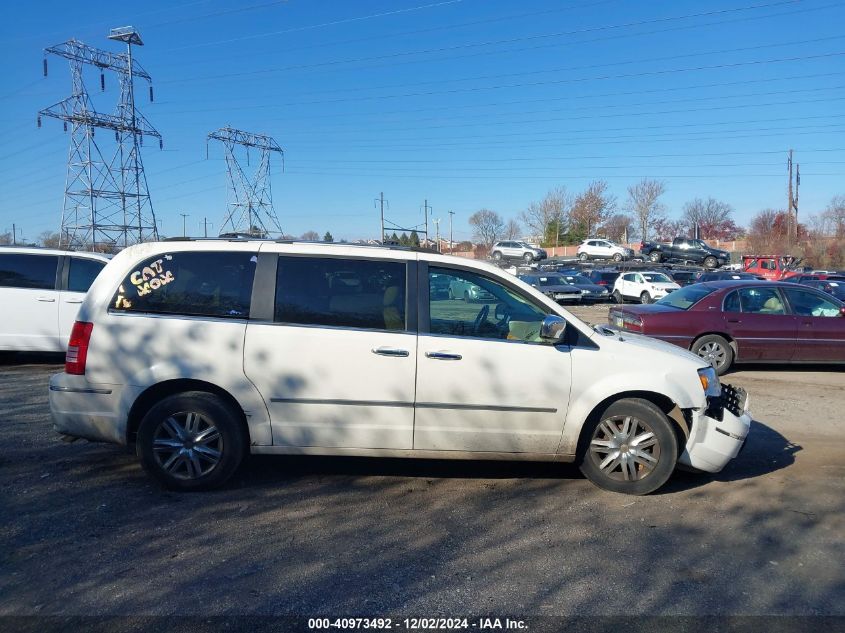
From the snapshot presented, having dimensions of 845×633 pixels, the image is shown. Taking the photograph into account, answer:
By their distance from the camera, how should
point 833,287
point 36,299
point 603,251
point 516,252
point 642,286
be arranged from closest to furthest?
point 36,299
point 833,287
point 642,286
point 516,252
point 603,251

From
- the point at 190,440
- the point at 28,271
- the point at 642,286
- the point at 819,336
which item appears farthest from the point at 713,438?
the point at 642,286

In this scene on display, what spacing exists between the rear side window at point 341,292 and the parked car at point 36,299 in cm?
633

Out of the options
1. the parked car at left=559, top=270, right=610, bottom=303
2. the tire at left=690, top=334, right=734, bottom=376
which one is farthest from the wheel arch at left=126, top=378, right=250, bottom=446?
the parked car at left=559, top=270, right=610, bottom=303

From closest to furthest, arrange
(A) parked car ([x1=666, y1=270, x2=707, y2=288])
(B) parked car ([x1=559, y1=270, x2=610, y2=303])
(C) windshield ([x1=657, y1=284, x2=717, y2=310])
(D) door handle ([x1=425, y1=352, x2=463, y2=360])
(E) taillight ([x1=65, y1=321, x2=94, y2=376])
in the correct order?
(D) door handle ([x1=425, y1=352, x2=463, y2=360]), (E) taillight ([x1=65, y1=321, x2=94, y2=376]), (C) windshield ([x1=657, y1=284, x2=717, y2=310]), (B) parked car ([x1=559, y1=270, x2=610, y2=303]), (A) parked car ([x1=666, y1=270, x2=707, y2=288])

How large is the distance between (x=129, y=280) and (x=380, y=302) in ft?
6.24

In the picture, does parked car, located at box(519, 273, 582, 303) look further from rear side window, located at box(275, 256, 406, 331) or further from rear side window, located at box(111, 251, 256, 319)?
rear side window, located at box(111, 251, 256, 319)

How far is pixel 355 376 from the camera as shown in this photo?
15.3 feet

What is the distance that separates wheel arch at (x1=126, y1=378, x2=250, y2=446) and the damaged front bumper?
130 inches

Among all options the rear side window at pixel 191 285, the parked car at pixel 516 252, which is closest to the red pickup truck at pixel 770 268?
the parked car at pixel 516 252

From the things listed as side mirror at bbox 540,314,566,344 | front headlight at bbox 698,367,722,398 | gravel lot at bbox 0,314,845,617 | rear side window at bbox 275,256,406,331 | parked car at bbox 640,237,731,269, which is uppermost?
parked car at bbox 640,237,731,269

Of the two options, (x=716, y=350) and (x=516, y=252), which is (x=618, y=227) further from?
(x=716, y=350)

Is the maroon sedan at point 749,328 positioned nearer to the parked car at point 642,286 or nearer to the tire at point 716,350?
the tire at point 716,350

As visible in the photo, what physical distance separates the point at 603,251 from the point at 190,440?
47177 millimetres

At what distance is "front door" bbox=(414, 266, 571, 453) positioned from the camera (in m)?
4.66
